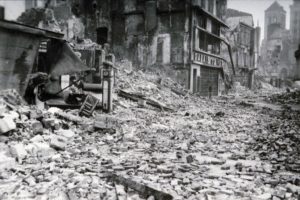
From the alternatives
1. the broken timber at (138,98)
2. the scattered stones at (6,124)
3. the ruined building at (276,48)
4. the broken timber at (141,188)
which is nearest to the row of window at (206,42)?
the broken timber at (138,98)

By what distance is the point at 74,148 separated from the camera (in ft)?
19.8

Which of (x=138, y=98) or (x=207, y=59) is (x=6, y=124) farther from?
(x=207, y=59)

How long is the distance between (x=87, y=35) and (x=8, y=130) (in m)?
18.8

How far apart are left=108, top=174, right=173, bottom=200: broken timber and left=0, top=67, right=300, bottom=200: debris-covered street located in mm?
13

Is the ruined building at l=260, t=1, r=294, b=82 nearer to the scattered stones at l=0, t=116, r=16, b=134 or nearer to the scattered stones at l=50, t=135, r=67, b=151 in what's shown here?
the scattered stones at l=50, t=135, r=67, b=151

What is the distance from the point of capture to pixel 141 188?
3893 millimetres

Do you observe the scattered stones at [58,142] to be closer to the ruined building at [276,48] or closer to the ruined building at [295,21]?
the ruined building at [276,48]

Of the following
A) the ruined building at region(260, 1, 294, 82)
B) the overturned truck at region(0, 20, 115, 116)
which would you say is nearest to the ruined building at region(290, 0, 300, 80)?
the ruined building at region(260, 1, 294, 82)

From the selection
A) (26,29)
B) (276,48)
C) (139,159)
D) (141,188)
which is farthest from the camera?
(276,48)

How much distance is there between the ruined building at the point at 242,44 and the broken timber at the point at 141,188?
1251 inches

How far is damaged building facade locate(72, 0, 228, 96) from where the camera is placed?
19688 millimetres

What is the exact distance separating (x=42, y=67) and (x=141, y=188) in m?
6.61

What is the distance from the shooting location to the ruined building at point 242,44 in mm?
35469

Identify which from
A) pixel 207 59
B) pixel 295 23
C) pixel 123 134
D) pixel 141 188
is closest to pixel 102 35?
pixel 207 59
